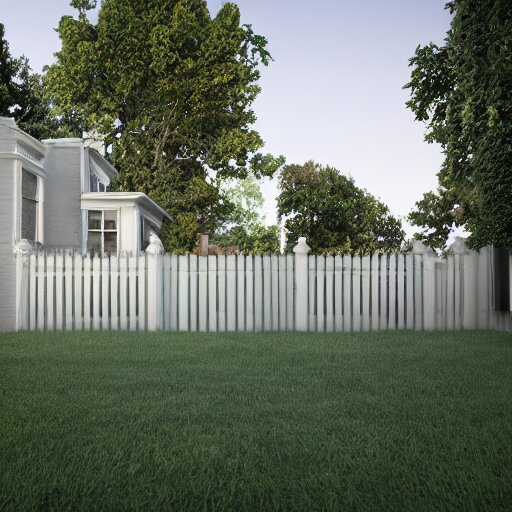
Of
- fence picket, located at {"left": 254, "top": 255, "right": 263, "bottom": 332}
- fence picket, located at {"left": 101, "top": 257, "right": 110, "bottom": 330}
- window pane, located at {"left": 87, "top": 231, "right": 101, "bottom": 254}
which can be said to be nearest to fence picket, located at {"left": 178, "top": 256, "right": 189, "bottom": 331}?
fence picket, located at {"left": 254, "top": 255, "right": 263, "bottom": 332}

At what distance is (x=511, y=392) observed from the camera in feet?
22.1

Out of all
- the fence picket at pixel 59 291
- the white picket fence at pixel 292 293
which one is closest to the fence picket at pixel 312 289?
the white picket fence at pixel 292 293

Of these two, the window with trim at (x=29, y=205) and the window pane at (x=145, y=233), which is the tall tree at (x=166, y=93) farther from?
the window with trim at (x=29, y=205)

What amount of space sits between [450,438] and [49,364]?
513cm

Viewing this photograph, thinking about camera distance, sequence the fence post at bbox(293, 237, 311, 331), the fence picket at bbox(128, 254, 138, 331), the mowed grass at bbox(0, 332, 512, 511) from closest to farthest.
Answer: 1. the mowed grass at bbox(0, 332, 512, 511)
2. the fence post at bbox(293, 237, 311, 331)
3. the fence picket at bbox(128, 254, 138, 331)

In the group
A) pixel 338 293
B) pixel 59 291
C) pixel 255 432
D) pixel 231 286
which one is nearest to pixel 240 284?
pixel 231 286

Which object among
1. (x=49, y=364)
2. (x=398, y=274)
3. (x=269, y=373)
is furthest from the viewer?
(x=398, y=274)

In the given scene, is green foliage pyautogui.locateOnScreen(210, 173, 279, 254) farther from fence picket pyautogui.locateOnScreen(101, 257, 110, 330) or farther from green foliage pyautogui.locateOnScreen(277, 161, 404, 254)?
fence picket pyautogui.locateOnScreen(101, 257, 110, 330)

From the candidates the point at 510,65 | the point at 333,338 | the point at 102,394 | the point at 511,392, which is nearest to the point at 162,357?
the point at 102,394

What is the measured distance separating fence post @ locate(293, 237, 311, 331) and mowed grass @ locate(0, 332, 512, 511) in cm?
378

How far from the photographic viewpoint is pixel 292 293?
13.2 meters

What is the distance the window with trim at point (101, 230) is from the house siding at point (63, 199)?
3.04 ft

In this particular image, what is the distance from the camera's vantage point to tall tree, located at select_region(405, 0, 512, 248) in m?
11.5

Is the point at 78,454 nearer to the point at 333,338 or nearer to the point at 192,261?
the point at 333,338
